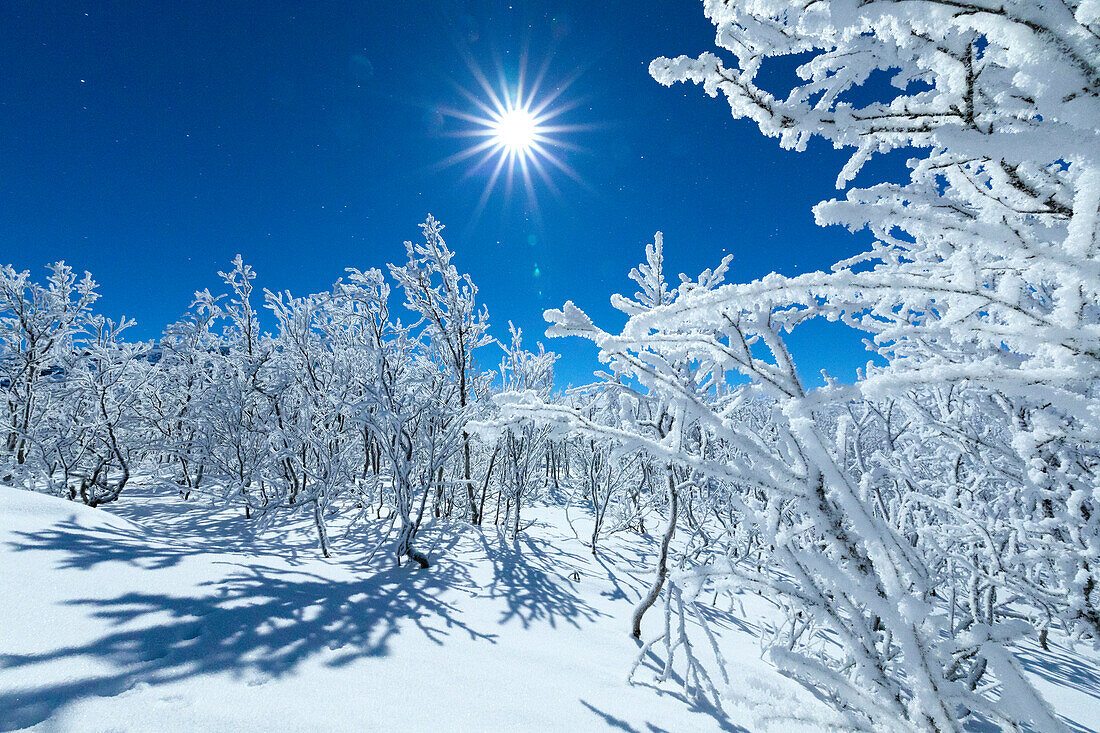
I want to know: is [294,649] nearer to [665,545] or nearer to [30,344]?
[665,545]

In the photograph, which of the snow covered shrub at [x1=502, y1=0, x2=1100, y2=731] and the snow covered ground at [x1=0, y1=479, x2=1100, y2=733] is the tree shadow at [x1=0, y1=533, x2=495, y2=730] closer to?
the snow covered ground at [x1=0, y1=479, x2=1100, y2=733]

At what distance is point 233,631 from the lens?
2.36m

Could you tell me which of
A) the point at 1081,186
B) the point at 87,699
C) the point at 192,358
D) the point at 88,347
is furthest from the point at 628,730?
the point at 192,358

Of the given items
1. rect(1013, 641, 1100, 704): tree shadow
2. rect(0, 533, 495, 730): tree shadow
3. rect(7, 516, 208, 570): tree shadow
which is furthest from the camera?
rect(1013, 641, 1100, 704): tree shadow

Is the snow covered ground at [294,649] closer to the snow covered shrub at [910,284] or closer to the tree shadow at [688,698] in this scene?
the tree shadow at [688,698]

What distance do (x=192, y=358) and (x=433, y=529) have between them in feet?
31.9

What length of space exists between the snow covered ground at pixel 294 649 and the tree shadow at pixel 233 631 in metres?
0.01

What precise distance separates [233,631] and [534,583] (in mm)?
3466

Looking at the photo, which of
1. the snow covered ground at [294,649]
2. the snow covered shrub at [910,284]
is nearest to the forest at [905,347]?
the snow covered shrub at [910,284]

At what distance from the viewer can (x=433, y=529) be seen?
719 cm

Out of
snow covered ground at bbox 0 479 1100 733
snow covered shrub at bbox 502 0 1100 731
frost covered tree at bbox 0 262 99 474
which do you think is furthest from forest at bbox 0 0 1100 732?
frost covered tree at bbox 0 262 99 474

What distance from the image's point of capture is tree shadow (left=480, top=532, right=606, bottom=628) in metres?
4.12

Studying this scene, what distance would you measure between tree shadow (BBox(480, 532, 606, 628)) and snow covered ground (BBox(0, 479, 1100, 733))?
4 centimetres

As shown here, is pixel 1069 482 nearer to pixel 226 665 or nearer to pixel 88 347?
pixel 226 665
